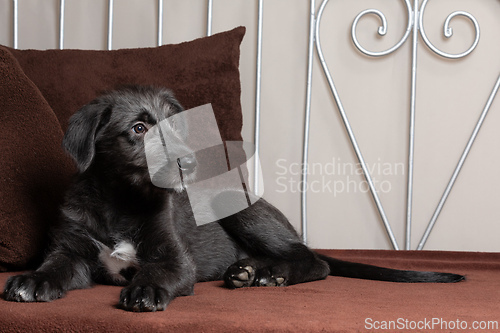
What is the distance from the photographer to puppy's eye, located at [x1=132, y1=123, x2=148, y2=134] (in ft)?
6.01

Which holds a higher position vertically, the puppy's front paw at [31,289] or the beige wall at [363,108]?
the beige wall at [363,108]

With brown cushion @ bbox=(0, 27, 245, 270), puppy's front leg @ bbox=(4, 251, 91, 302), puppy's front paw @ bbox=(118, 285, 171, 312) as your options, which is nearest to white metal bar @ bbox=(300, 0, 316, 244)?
brown cushion @ bbox=(0, 27, 245, 270)

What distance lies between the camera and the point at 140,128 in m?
1.84

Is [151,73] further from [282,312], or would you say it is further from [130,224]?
[282,312]

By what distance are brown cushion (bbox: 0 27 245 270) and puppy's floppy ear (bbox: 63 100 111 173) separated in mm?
229

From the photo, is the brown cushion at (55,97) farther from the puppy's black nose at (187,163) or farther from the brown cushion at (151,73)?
the puppy's black nose at (187,163)

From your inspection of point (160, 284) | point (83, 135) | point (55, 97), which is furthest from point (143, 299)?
point (55, 97)

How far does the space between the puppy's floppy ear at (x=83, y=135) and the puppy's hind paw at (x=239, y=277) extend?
23.0 inches

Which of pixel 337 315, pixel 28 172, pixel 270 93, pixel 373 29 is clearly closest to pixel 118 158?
pixel 28 172

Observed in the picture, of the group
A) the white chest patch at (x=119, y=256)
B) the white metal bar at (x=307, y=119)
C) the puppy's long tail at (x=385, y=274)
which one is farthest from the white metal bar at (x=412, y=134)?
the white chest patch at (x=119, y=256)

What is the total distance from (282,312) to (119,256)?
2.18 feet

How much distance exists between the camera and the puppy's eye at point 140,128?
1832 millimetres

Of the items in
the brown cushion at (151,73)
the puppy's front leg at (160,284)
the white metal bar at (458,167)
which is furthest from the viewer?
the white metal bar at (458,167)

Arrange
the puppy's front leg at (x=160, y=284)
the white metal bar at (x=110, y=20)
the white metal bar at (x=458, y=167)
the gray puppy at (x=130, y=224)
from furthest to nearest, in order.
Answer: the white metal bar at (x=110, y=20), the white metal bar at (x=458, y=167), the gray puppy at (x=130, y=224), the puppy's front leg at (x=160, y=284)
